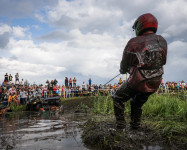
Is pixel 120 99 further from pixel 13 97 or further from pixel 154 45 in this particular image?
Result: pixel 13 97

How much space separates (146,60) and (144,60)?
3 centimetres

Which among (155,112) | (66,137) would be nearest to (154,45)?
(66,137)

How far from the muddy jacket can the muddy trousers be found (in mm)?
187

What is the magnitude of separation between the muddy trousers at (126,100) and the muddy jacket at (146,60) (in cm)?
19

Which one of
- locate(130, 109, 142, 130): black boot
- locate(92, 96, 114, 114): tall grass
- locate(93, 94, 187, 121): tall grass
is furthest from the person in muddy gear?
locate(92, 96, 114, 114): tall grass

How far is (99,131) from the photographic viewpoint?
124 inches

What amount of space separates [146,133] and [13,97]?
16197 millimetres

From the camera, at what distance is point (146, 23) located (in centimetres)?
299

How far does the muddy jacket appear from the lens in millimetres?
2852

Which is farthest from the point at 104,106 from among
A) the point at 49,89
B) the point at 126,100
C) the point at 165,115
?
the point at 49,89

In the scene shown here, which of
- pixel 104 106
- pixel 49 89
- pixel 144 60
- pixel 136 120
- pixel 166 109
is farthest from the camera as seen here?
pixel 49 89

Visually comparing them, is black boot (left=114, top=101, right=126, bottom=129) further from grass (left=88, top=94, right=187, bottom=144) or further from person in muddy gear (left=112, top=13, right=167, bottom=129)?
grass (left=88, top=94, right=187, bottom=144)

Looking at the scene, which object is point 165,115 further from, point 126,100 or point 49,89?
point 49,89

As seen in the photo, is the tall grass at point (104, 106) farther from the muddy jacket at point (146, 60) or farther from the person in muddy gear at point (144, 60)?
the muddy jacket at point (146, 60)
